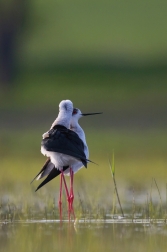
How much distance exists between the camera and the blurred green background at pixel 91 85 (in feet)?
35.6

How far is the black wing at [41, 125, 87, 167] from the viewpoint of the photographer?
23.5ft

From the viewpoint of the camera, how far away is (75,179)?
34.5ft

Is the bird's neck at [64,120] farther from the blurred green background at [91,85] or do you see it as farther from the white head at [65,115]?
the blurred green background at [91,85]

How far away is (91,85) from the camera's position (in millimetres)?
23984

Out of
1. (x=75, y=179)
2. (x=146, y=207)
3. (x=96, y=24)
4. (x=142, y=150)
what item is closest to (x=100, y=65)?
(x=96, y=24)

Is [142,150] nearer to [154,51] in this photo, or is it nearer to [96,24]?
[154,51]

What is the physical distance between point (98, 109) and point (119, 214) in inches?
494

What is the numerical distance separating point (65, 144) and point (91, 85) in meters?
16.9

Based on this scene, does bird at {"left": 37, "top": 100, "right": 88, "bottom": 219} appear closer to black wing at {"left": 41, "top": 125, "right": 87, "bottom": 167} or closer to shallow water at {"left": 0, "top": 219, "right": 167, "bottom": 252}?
black wing at {"left": 41, "top": 125, "right": 87, "bottom": 167}

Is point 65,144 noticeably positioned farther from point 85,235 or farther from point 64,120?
point 85,235

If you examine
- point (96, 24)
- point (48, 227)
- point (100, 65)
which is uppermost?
point (96, 24)

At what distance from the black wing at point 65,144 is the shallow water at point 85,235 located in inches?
21.5

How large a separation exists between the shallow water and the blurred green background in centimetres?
106

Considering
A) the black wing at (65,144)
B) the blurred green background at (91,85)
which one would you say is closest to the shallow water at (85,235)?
the black wing at (65,144)
